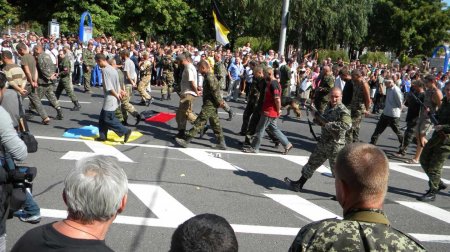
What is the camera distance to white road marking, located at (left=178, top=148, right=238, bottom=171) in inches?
317

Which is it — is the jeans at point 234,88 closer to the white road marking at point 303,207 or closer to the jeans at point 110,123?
the jeans at point 110,123

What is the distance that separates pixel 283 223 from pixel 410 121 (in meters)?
5.61

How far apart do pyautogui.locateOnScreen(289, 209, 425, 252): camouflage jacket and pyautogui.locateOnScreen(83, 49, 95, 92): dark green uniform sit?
1493 centimetres

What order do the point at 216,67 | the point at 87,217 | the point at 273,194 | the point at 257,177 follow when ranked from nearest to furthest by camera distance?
the point at 87,217, the point at 273,194, the point at 257,177, the point at 216,67

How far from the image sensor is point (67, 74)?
11789 mm

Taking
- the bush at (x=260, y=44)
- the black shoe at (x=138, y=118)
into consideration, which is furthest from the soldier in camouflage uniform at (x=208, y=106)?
the bush at (x=260, y=44)

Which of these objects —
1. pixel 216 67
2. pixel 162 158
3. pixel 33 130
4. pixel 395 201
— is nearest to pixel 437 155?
pixel 395 201

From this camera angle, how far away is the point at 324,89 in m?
11.8

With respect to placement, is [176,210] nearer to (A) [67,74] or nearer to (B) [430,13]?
(A) [67,74]

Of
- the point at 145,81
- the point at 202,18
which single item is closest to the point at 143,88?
the point at 145,81

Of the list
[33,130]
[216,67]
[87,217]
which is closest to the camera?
[87,217]

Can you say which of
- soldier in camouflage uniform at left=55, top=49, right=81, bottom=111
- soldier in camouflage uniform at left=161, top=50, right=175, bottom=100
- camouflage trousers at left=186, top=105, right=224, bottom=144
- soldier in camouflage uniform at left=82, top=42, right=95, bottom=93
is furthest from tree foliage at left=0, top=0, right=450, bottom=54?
camouflage trousers at left=186, top=105, right=224, bottom=144

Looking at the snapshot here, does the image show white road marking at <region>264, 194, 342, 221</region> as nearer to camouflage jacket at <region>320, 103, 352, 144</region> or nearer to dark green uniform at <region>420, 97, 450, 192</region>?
camouflage jacket at <region>320, 103, 352, 144</region>

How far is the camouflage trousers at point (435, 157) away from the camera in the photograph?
274 inches
